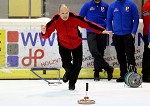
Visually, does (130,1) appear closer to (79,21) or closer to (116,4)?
(116,4)

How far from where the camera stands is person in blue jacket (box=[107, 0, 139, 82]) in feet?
23.3

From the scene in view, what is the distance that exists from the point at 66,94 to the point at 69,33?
89 centimetres

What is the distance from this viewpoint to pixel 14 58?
7715 millimetres

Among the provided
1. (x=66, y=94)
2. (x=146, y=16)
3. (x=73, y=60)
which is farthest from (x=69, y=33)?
(x=146, y=16)

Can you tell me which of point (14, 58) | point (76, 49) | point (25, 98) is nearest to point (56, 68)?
point (14, 58)

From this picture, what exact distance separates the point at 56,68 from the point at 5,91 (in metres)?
1.94

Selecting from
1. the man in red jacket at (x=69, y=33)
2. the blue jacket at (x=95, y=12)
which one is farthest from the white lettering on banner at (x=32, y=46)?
the man in red jacket at (x=69, y=33)

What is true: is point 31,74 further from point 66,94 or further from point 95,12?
point 66,94

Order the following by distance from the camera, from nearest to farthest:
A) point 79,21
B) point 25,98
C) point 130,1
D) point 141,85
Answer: point 25,98
point 79,21
point 141,85
point 130,1

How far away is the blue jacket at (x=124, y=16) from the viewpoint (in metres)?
7.11

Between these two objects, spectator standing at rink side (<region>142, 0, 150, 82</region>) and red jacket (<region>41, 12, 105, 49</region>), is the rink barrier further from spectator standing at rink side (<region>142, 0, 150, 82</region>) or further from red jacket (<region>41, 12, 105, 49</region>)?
red jacket (<region>41, 12, 105, 49</region>)

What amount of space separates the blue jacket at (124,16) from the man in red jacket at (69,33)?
4.58 feet

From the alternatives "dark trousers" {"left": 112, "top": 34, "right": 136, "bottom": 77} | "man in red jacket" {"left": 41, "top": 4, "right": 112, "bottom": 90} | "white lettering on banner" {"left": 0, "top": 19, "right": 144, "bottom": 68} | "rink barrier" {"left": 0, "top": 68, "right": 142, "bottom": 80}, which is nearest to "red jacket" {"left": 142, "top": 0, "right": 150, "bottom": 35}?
"dark trousers" {"left": 112, "top": 34, "right": 136, "bottom": 77}

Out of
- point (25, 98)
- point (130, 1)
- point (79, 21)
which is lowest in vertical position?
point (25, 98)
